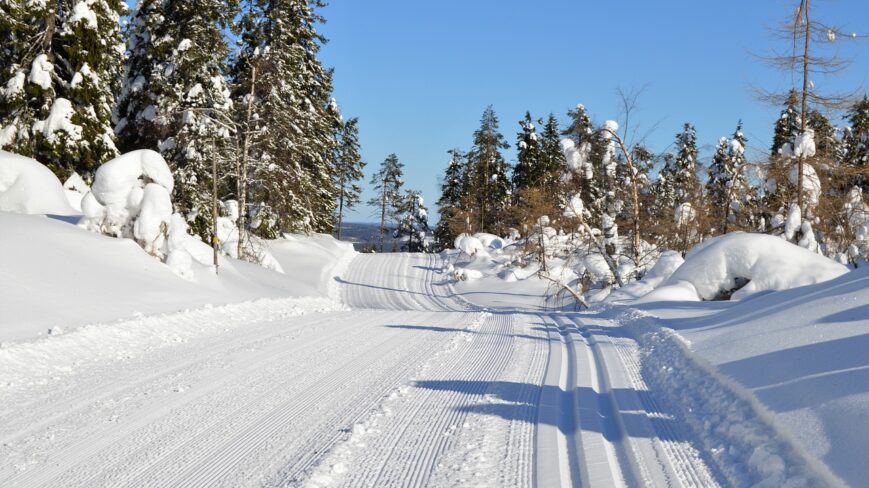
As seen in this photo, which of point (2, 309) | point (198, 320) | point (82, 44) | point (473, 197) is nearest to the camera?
point (2, 309)

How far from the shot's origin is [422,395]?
543cm

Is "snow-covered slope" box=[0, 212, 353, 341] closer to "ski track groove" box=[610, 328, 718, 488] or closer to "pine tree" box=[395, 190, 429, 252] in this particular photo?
"ski track groove" box=[610, 328, 718, 488]

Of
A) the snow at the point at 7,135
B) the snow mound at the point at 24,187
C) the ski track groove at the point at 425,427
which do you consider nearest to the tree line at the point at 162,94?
the snow at the point at 7,135

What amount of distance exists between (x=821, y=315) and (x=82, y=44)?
19866 millimetres

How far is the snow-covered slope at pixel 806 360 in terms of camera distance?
3.60m

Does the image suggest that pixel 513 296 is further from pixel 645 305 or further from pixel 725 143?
pixel 725 143

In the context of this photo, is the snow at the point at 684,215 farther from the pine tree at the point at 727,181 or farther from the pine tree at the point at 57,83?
the pine tree at the point at 57,83

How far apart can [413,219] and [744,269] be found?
4368 centimetres

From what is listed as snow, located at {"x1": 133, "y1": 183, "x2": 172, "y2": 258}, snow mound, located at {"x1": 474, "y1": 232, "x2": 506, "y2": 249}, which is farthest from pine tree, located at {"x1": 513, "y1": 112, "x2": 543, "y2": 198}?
snow, located at {"x1": 133, "y1": 183, "x2": 172, "y2": 258}

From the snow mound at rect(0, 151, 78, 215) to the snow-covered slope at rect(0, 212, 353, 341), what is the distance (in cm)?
179

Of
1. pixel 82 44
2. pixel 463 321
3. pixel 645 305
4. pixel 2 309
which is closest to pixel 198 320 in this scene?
pixel 2 309

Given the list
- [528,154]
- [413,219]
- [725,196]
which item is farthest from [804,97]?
[413,219]

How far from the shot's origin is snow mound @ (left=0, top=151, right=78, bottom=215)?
14359 millimetres

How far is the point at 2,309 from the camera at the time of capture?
857cm
